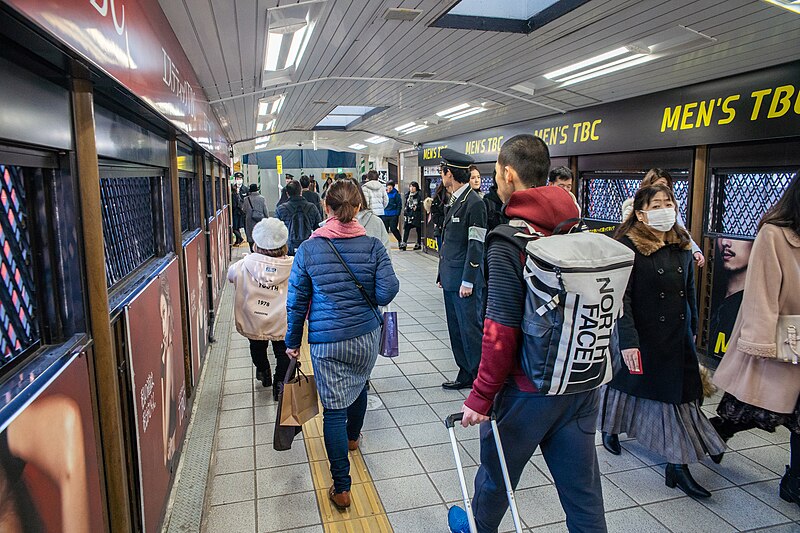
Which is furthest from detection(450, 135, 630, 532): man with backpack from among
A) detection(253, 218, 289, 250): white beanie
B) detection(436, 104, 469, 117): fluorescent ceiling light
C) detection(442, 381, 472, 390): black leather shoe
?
detection(436, 104, 469, 117): fluorescent ceiling light

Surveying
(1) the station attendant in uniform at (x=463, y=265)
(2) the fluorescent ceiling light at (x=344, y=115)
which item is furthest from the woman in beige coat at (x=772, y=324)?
(2) the fluorescent ceiling light at (x=344, y=115)

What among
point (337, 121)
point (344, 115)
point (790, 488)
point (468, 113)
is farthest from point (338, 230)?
point (337, 121)

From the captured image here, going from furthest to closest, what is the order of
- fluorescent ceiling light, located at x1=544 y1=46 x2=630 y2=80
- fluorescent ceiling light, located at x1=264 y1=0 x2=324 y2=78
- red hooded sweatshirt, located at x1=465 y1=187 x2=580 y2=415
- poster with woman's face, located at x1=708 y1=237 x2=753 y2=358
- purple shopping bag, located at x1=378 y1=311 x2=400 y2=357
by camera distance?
poster with woman's face, located at x1=708 y1=237 x2=753 y2=358
fluorescent ceiling light, located at x1=544 y1=46 x2=630 y2=80
purple shopping bag, located at x1=378 y1=311 x2=400 y2=357
fluorescent ceiling light, located at x1=264 y1=0 x2=324 y2=78
red hooded sweatshirt, located at x1=465 y1=187 x2=580 y2=415

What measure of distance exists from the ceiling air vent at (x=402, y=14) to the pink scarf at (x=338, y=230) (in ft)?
5.48

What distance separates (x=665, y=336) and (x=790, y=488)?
3.40 feet

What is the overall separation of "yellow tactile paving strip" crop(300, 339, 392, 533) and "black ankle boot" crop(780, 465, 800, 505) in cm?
216

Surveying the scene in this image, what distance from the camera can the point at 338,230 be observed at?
109 inches

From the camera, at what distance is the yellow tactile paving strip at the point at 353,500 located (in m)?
2.71

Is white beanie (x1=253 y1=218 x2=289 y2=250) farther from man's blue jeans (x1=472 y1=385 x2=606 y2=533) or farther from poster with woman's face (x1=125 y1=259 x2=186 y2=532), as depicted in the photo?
man's blue jeans (x1=472 y1=385 x2=606 y2=533)

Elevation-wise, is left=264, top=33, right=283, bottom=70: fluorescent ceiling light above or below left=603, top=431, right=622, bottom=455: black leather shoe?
above

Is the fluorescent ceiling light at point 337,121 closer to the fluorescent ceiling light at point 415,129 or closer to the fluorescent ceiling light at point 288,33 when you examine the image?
the fluorescent ceiling light at point 415,129

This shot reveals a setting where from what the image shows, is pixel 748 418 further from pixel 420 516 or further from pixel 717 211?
pixel 717 211

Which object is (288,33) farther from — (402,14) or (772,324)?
(772,324)

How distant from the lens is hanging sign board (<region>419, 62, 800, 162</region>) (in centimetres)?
423
